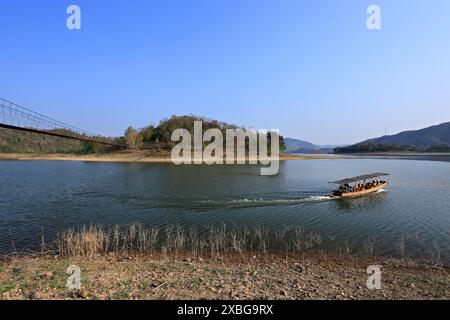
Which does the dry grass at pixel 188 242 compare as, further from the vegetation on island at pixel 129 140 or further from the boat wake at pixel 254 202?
the vegetation on island at pixel 129 140

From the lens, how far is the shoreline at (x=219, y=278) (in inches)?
329

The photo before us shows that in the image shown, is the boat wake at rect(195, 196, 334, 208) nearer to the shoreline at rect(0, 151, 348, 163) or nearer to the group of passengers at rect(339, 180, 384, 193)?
the group of passengers at rect(339, 180, 384, 193)

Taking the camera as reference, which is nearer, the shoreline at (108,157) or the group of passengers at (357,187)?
the group of passengers at (357,187)

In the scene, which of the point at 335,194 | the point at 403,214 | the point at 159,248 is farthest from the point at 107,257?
the point at 335,194

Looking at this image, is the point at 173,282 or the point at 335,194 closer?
the point at 173,282

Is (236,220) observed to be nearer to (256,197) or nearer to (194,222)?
(194,222)

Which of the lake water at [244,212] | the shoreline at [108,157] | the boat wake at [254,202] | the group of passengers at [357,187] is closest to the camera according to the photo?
the lake water at [244,212]

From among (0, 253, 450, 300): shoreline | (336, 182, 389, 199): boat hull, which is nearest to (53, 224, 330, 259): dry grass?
(0, 253, 450, 300): shoreline

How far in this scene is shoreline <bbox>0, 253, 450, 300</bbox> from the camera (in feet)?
27.5

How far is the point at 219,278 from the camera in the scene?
9906 millimetres

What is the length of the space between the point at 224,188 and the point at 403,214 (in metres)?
19.0

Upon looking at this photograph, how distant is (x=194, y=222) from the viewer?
64.5 ft

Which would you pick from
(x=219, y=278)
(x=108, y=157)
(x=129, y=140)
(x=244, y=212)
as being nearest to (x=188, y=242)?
(x=219, y=278)

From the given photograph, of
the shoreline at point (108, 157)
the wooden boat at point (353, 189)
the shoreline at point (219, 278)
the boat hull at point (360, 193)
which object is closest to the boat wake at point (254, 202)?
the wooden boat at point (353, 189)
